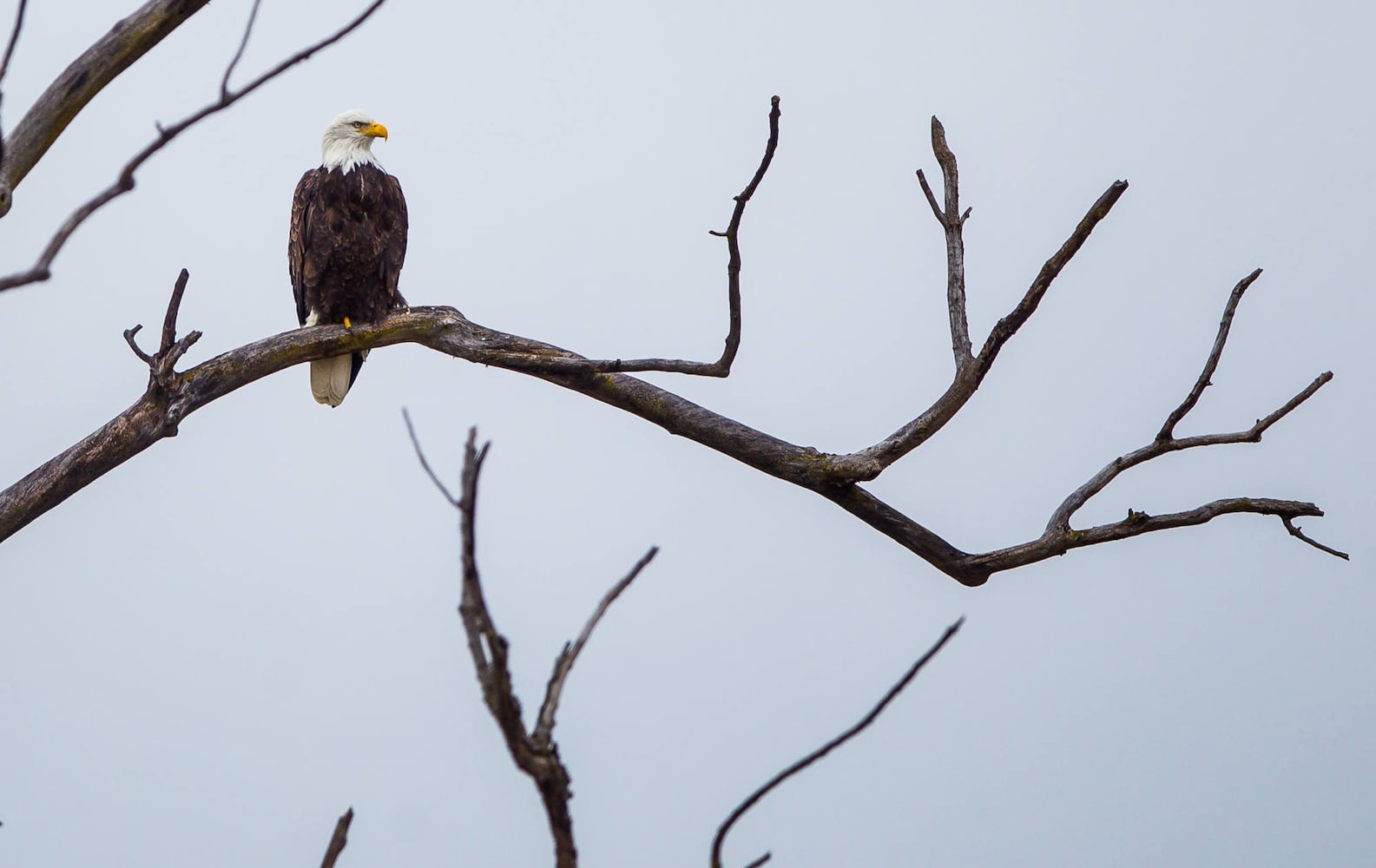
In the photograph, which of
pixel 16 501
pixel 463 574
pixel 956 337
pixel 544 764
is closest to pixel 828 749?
pixel 544 764

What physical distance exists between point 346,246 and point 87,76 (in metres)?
2.38

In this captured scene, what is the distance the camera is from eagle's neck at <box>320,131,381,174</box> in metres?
5.00

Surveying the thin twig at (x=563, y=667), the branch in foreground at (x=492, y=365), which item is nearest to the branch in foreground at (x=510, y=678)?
the thin twig at (x=563, y=667)

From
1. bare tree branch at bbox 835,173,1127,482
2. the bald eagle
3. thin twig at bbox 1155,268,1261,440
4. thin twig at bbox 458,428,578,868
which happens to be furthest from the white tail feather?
thin twig at bbox 458,428,578,868

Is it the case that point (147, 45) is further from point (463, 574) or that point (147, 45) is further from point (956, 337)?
point (956, 337)

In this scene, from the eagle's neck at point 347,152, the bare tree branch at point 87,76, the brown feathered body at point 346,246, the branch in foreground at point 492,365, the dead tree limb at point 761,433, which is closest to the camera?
the bare tree branch at point 87,76

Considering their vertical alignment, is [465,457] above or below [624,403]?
below

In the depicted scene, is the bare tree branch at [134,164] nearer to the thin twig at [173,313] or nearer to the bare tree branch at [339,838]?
the bare tree branch at [339,838]

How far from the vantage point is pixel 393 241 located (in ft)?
16.0

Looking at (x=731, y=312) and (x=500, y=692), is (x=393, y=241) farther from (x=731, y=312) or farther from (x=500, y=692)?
(x=500, y=692)

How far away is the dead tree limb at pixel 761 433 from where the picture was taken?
9.93 feet

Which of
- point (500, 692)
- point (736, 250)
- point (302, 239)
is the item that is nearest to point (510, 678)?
point (500, 692)

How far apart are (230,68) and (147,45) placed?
106cm

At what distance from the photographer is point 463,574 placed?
1.30 m
